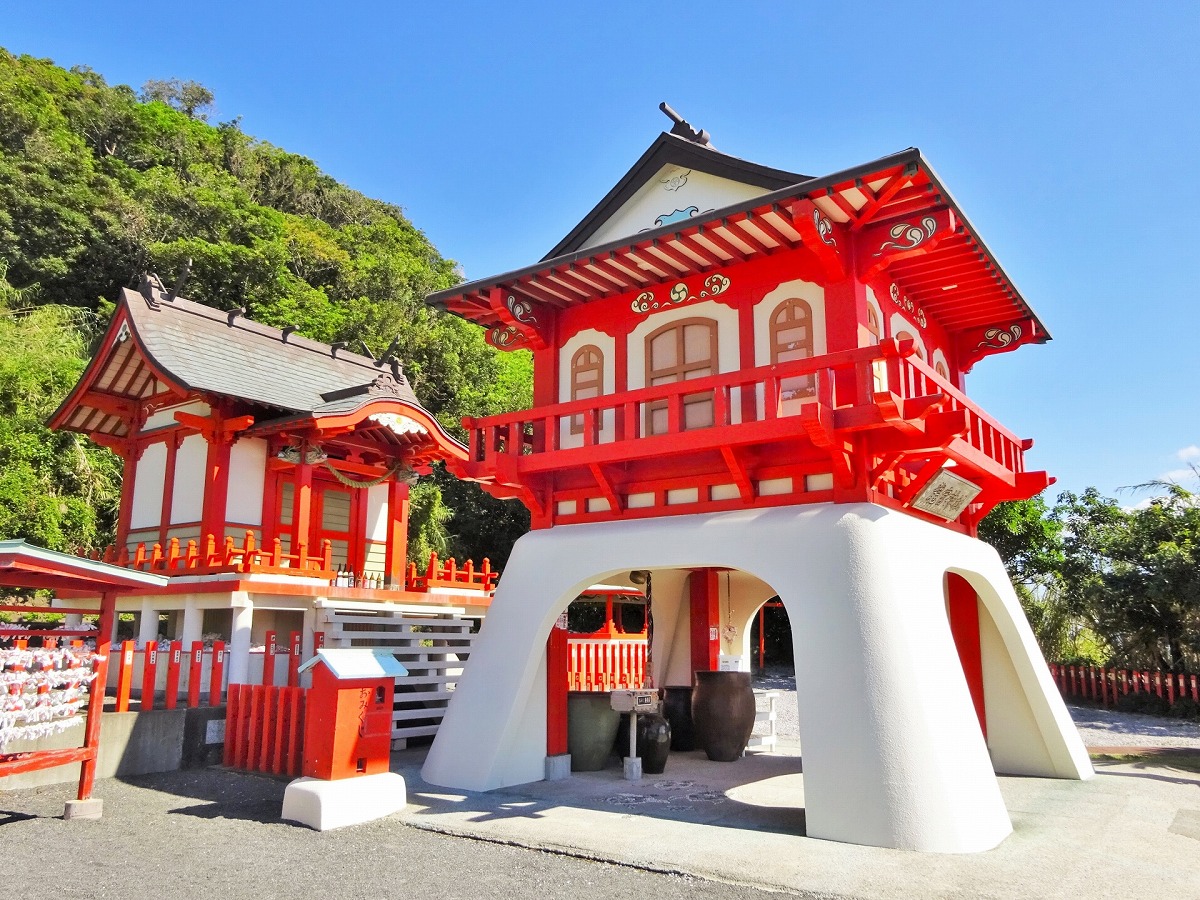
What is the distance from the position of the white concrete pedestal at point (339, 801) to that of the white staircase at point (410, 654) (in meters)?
3.83

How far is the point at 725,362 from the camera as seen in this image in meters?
9.48

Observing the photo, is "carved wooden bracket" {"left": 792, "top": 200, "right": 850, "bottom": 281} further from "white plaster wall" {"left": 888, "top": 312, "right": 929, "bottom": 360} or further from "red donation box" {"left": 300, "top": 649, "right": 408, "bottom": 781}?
"red donation box" {"left": 300, "top": 649, "right": 408, "bottom": 781}

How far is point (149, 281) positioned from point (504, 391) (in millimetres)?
Result: 15912

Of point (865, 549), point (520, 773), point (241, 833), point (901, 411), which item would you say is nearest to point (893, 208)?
point (901, 411)

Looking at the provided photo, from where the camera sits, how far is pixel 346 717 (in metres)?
7.91

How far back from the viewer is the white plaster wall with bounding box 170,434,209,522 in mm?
14391

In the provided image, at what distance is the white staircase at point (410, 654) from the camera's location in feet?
39.7

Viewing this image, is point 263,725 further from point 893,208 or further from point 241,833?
point 893,208

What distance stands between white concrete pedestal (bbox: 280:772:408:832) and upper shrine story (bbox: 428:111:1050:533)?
3610 mm

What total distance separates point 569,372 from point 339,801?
5560mm

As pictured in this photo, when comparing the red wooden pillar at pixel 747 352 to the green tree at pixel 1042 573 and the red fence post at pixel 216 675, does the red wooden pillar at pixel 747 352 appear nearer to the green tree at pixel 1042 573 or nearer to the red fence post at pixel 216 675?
the red fence post at pixel 216 675

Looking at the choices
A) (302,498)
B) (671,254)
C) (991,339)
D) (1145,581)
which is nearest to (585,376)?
(671,254)

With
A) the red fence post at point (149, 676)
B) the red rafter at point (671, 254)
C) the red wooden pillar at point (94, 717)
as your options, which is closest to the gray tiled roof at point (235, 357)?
the red fence post at point (149, 676)

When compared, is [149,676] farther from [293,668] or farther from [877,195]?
[877,195]
